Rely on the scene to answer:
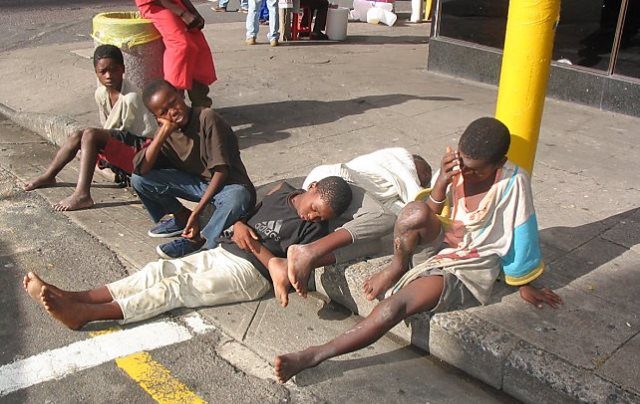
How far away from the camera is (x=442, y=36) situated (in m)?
8.30

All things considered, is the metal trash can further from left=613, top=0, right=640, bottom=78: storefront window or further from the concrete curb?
left=613, top=0, right=640, bottom=78: storefront window

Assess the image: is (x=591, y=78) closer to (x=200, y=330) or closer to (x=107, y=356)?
(x=200, y=330)

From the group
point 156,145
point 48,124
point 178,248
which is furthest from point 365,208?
point 48,124

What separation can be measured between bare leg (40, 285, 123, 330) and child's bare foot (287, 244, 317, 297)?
0.90 metres

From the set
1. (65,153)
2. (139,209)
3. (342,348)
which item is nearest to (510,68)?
(342,348)

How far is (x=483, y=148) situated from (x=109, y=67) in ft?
9.85

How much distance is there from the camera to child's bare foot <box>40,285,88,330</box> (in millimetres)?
3277

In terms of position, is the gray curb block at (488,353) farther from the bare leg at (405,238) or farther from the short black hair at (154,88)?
the short black hair at (154,88)

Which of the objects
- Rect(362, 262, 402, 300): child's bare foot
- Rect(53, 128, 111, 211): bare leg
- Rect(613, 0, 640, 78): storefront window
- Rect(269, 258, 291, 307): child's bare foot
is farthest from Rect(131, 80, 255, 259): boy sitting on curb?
Rect(613, 0, 640, 78): storefront window

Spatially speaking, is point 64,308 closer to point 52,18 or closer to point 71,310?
point 71,310

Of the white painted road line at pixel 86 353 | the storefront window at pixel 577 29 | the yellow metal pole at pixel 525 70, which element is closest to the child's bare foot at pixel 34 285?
the white painted road line at pixel 86 353

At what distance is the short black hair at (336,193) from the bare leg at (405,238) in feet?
1.21

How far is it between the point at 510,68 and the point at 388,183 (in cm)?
91

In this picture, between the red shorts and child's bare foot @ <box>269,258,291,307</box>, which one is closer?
child's bare foot @ <box>269,258,291,307</box>
